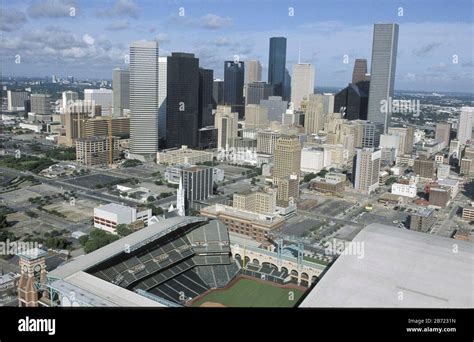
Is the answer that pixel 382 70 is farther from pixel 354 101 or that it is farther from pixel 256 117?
pixel 256 117

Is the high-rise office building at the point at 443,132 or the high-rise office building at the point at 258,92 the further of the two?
the high-rise office building at the point at 258,92

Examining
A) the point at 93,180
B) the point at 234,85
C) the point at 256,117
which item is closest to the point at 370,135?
the point at 256,117

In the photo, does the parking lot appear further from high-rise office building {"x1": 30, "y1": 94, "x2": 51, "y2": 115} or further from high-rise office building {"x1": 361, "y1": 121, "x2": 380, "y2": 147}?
high-rise office building {"x1": 30, "y1": 94, "x2": 51, "y2": 115}

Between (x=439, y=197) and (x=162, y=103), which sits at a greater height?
(x=162, y=103)

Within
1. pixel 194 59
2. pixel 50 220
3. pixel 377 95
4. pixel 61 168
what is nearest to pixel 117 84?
pixel 194 59

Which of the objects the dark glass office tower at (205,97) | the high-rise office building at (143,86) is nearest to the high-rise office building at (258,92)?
the dark glass office tower at (205,97)

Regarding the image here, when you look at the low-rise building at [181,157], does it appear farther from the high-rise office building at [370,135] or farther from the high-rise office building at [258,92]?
the high-rise office building at [258,92]
